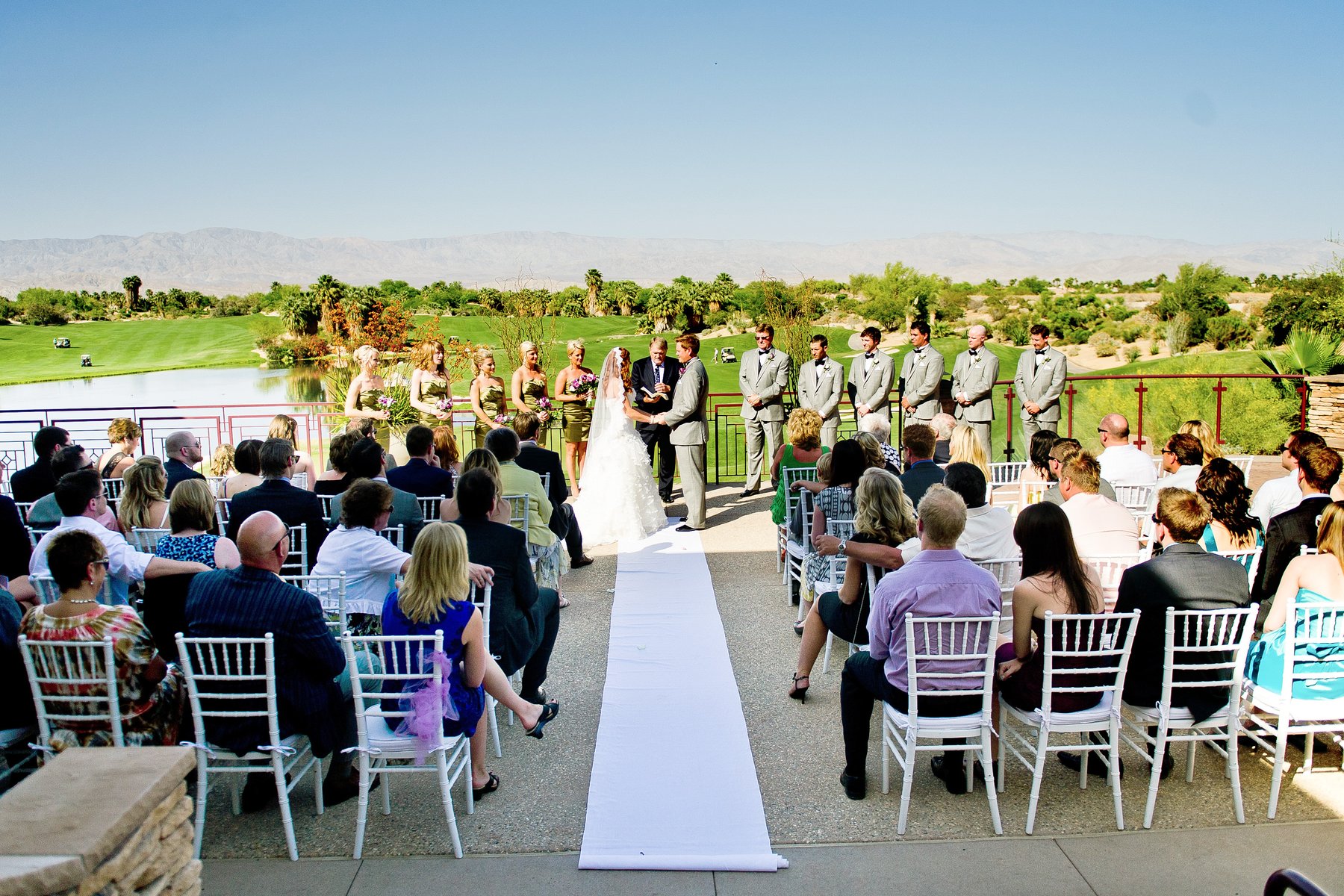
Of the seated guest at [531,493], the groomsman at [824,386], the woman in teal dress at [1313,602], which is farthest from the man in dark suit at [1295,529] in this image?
the groomsman at [824,386]

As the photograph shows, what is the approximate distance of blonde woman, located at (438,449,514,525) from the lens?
4117mm

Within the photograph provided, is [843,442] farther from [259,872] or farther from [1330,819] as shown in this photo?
[259,872]

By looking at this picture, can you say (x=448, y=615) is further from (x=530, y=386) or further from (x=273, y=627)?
(x=530, y=386)

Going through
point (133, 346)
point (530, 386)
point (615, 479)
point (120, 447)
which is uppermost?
point (133, 346)

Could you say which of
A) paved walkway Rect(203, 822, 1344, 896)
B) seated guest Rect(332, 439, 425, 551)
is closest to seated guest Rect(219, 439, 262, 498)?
seated guest Rect(332, 439, 425, 551)

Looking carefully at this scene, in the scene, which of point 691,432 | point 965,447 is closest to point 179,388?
point 691,432

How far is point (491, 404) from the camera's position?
8.98 metres

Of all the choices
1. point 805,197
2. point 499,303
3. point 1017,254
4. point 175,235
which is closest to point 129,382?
point 499,303

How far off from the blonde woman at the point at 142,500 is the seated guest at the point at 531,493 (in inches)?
67.8

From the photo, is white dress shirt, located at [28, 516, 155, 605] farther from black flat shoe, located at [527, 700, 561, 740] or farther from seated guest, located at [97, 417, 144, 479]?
seated guest, located at [97, 417, 144, 479]

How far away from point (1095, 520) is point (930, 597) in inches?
64.2

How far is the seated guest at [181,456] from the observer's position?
521cm

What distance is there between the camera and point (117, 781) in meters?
2.16

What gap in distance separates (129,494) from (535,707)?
7.92ft
